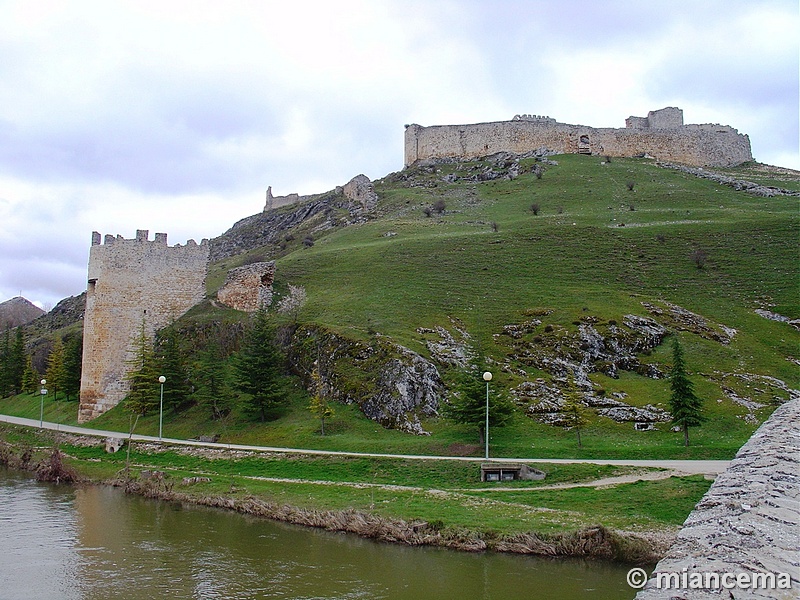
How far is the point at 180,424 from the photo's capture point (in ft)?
120

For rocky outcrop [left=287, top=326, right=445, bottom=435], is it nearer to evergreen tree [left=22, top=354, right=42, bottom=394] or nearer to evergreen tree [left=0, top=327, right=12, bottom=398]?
evergreen tree [left=22, top=354, right=42, bottom=394]

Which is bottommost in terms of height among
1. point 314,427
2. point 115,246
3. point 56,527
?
point 56,527

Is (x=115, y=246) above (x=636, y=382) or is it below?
above

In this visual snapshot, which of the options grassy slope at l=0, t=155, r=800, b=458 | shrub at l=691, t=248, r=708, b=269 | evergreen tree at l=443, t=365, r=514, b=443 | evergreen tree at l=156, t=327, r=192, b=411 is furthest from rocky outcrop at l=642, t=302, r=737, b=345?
evergreen tree at l=156, t=327, r=192, b=411

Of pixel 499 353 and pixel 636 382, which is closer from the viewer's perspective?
pixel 636 382

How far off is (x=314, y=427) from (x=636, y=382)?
52.8 ft

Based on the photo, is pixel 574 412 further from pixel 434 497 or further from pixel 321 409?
pixel 321 409

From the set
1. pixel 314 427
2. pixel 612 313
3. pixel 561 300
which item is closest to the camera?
pixel 314 427

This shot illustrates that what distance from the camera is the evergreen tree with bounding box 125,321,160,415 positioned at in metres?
38.0

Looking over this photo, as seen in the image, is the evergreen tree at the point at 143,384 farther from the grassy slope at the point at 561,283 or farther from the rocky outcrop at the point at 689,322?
the rocky outcrop at the point at 689,322

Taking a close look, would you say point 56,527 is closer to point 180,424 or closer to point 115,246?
point 180,424

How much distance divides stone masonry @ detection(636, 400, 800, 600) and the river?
21.9 ft

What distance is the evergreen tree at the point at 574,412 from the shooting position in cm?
2761

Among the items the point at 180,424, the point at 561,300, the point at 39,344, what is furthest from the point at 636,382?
the point at 39,344
